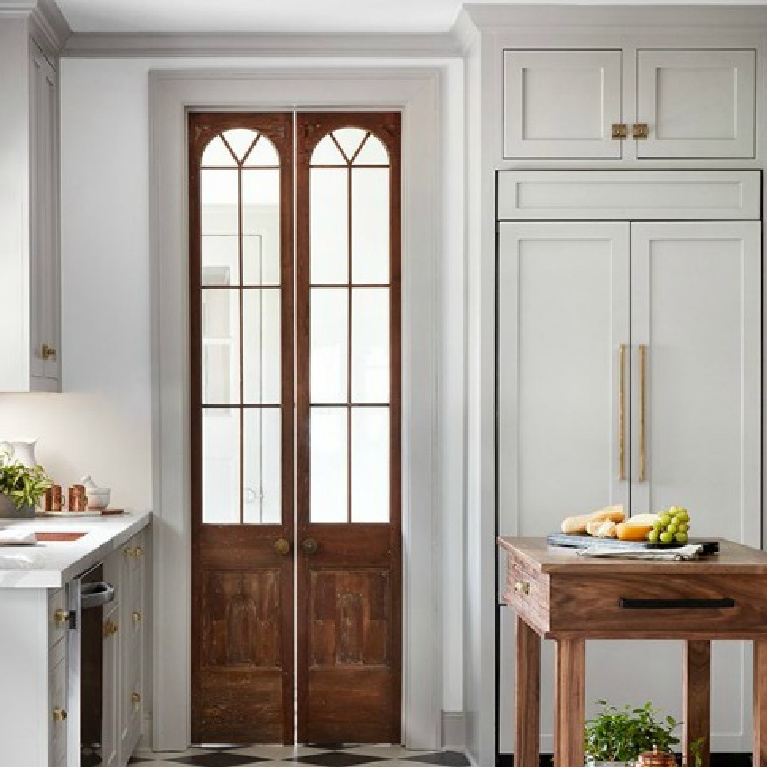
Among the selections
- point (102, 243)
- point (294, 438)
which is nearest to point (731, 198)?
point (294, 438)

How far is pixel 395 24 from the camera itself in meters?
4.92

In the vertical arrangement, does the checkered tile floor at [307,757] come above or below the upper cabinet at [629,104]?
below

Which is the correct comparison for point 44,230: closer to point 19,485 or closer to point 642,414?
point 19,485

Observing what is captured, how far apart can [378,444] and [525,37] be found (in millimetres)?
1624

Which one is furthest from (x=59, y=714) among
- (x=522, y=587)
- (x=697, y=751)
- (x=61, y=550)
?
(x=697, y=751)

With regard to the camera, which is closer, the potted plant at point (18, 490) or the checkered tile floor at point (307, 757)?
the potted plant at point (18, 490)

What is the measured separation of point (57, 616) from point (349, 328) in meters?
2.07

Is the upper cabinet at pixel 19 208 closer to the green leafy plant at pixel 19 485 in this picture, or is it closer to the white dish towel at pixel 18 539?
the green leafy plant at pixel 19 485

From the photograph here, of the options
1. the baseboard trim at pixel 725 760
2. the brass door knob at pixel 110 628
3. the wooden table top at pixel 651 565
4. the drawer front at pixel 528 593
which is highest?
the wooden table top at pixel 651 565

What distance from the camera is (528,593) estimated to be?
3438 millimetres

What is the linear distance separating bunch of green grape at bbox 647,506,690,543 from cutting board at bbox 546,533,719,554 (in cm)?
2

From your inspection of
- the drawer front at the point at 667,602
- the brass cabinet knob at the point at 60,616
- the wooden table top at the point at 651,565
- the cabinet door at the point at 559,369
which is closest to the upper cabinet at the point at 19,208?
the brass cabinet knob at the point at 60,616

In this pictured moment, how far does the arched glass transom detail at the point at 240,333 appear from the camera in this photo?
5.16 meters

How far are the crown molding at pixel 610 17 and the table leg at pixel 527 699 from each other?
7.00ft
